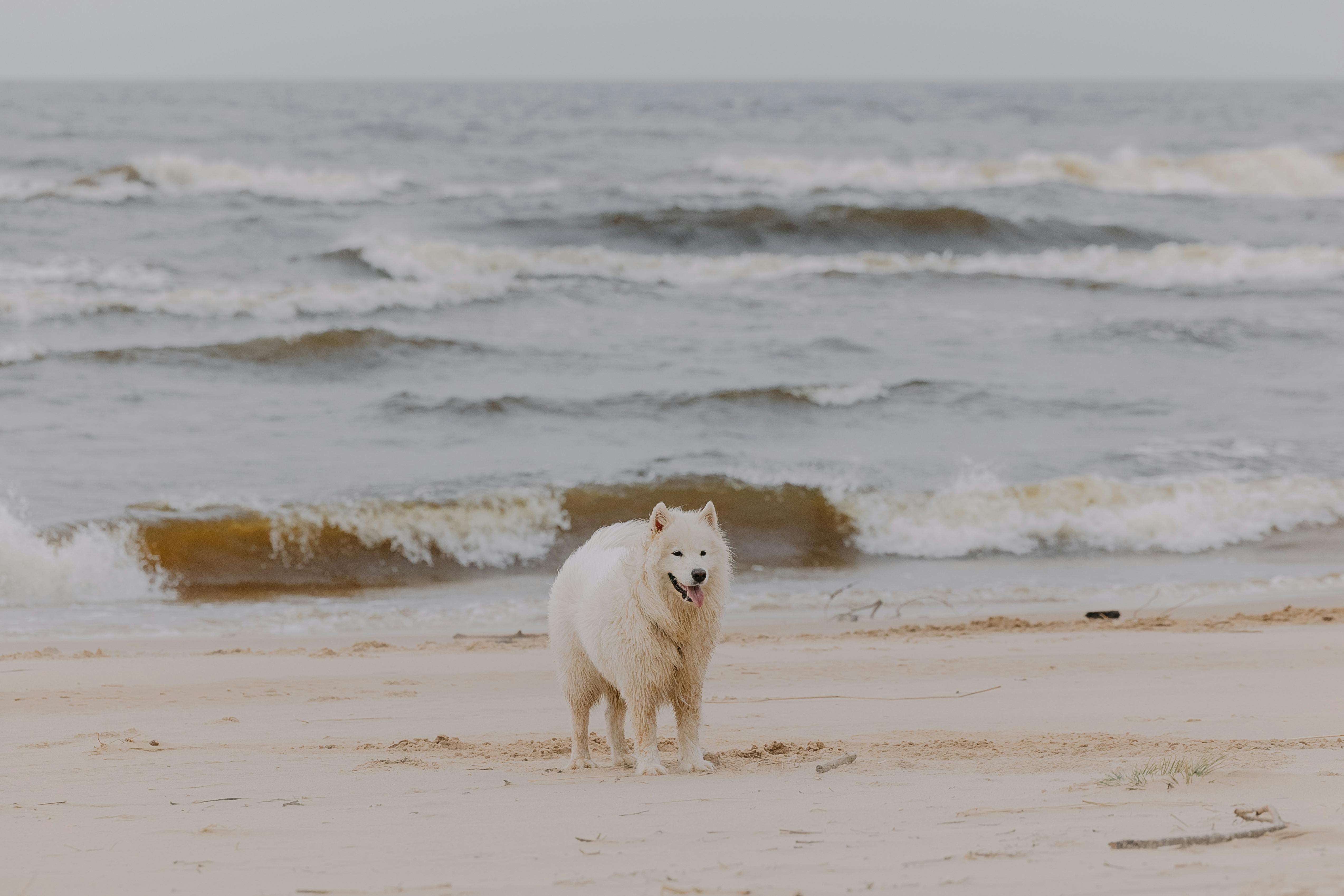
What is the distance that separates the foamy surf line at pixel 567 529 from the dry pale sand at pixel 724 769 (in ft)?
6.01

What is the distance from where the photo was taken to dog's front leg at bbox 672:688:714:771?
5027 mm

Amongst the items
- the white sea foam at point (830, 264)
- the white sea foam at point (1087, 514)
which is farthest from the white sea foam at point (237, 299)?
the white sea foam at point (1087, 514)

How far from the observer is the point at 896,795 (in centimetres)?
423

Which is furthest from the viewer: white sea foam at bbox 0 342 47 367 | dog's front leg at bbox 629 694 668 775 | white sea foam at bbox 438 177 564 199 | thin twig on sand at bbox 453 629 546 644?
white sea foam at bbox 438 177 564 199

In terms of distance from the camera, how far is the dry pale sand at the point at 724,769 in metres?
3.38

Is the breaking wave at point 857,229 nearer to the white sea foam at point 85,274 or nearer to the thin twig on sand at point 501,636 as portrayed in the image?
the white sea foam at point 85,274

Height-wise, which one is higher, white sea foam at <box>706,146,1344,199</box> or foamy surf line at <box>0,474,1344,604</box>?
white sea foam at <box>706,146,1344,199</box>

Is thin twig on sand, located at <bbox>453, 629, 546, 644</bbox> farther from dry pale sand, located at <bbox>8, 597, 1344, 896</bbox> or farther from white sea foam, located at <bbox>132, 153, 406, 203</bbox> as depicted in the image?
white sea foam, located at <bbox>132, 153, 406, 203</bbox>

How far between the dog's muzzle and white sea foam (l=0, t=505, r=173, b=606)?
601 centimetres

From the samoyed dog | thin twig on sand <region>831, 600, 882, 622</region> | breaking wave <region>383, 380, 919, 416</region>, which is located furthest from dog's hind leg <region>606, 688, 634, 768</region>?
breaking wave <region>383, 380, 919, 416</region>

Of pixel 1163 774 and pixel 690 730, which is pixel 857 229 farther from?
pixel 1163 774

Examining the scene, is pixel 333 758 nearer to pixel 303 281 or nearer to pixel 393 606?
pixel 393 606

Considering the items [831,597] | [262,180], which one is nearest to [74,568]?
[831,597]

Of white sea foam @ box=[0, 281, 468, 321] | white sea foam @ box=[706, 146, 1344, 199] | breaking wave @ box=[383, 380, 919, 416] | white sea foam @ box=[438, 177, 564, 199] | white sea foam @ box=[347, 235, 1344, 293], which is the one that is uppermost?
→ white sea foam @ box=[706, 146, 1344, 199]
